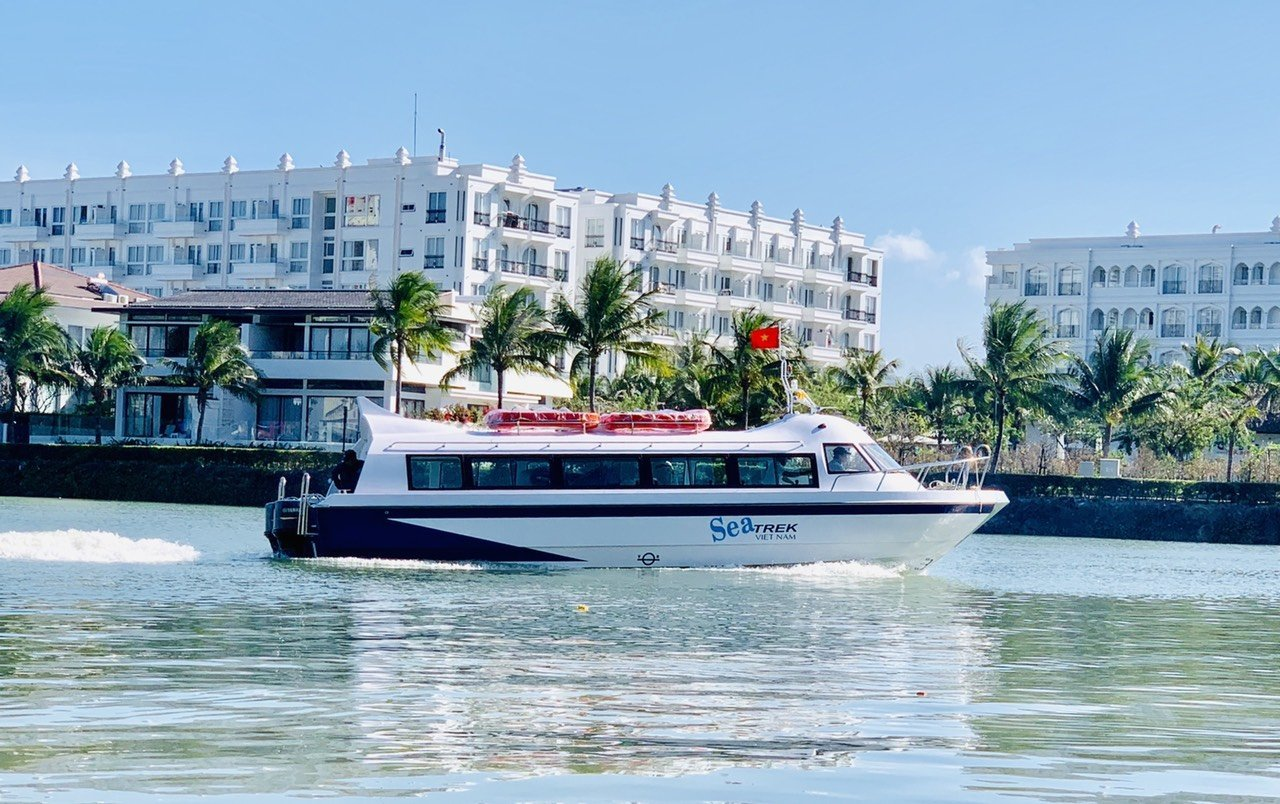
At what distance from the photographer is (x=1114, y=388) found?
75.2m

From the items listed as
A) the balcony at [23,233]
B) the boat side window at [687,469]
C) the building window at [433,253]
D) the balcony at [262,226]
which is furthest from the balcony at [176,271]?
the boat side window at [687,469]

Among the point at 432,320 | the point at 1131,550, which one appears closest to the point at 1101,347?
the point at 1131,550

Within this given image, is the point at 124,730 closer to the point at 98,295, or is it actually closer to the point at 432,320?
the point at 432,320

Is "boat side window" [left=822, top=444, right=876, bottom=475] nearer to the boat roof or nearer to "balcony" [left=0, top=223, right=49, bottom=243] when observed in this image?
the boat roof

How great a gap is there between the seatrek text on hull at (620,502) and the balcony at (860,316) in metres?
80.4

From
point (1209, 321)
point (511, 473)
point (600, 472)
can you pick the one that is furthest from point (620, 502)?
point (1209, 321)

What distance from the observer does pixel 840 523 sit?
107ft

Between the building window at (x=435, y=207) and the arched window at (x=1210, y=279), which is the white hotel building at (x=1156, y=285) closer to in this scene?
the arched window at (x=1210, y=279)

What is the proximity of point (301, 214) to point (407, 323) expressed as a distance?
31.6 m

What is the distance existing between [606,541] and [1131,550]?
87.9 ft

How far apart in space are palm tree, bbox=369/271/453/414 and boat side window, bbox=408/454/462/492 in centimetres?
3331

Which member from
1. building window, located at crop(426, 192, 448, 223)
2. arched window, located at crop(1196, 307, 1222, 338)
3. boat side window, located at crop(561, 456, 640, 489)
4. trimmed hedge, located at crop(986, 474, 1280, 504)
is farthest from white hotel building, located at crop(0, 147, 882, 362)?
boat side window, located at crop(561, 456, 640, 489)

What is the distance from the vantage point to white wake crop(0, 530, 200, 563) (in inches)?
1223

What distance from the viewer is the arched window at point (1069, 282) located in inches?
4427
